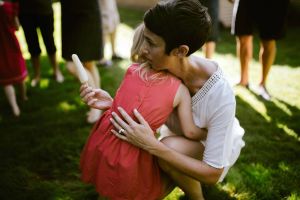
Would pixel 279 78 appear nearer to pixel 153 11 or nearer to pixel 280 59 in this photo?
pixel 280 59

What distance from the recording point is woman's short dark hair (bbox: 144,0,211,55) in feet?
5.30

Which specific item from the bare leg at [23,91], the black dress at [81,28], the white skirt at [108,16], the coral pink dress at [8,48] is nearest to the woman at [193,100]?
the black dress at [81,28]

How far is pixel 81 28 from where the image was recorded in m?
3.35

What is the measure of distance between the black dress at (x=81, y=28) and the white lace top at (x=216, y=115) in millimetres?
1733

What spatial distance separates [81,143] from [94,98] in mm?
1192

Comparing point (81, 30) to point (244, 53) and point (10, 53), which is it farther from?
point (244, 53)

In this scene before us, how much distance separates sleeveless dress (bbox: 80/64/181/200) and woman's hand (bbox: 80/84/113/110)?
161mm

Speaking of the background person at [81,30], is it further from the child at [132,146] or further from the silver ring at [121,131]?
the silver ring at [121,131]

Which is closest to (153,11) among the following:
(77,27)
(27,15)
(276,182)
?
(276,182)

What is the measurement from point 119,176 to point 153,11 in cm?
87

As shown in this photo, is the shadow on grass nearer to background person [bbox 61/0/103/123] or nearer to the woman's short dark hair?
the woman's short dark hair

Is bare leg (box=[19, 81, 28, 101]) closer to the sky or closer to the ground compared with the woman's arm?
closer to the ground

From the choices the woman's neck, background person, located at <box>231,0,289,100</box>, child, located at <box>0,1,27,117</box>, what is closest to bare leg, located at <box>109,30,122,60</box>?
child, located at <box>0,1,27,117</box>

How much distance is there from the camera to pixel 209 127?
1.90 metres
